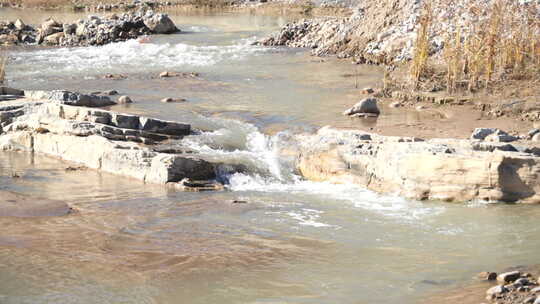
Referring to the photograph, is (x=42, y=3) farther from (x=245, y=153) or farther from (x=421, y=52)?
(x=245, y=153)

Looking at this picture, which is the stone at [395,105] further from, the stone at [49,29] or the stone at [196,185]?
the stone at [49,29]

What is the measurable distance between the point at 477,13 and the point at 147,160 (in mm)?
7236

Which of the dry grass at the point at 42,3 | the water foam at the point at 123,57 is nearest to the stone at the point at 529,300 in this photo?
the water foam at the point at 123,57

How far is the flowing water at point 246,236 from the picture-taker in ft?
23.4

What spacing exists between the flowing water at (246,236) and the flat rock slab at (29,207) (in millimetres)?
138

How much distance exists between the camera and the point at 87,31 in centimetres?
2622

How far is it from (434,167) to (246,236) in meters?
2.66

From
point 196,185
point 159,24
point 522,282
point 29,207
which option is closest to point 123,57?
point 159,24

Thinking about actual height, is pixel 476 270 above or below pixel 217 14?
below

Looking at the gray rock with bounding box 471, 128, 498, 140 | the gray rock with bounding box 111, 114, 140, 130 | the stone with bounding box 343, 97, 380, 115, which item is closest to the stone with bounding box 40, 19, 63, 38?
the gray rock with bounding box 111, 114, 140, 130

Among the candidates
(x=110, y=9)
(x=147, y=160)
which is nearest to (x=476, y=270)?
(x=147, y=160)

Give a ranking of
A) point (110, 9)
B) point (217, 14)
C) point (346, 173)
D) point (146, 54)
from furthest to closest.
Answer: point (110, 9), point (217, 14), point (146, 54), point (346, 173)

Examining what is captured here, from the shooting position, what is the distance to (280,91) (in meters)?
16.8

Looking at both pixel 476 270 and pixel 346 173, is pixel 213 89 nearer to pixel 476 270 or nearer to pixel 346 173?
pixel 346 173
